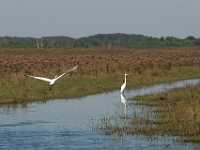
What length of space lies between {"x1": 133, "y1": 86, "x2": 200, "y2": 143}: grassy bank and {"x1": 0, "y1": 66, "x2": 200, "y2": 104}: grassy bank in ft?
14.8

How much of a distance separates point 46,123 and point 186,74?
1134 inches

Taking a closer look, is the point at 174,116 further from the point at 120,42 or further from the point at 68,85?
the point at 120,42

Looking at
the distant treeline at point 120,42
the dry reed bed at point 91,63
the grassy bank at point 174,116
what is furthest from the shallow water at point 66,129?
the distant treeline at point 120,42

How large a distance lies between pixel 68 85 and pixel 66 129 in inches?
566

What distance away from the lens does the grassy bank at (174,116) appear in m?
20.3

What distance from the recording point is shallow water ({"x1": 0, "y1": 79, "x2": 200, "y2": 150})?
19.2 meters

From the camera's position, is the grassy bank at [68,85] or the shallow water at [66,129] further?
the grassy bank at [68,85]

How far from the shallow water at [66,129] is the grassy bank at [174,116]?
1.95ft

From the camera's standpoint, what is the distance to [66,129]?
2227 centimetres

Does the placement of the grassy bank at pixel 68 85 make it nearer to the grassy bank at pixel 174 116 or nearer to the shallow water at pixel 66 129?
the shallow water at pixel 66 129

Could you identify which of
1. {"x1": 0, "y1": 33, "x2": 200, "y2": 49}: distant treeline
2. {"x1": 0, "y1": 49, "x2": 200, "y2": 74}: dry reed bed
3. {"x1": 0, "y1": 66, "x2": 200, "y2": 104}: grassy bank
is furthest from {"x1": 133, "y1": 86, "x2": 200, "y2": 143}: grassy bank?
{"x1": 0, "y1": 33, "x2": 200, "y2": 49}: distant treeline

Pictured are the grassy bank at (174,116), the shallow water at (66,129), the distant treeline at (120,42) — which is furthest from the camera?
the distant treeline at (120,42)

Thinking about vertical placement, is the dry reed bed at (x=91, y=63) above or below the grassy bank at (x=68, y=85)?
above

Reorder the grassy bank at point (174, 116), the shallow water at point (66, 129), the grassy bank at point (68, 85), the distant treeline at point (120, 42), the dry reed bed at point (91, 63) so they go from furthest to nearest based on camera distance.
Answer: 1. the distant treeline at point (120, 42)
2. the dry reed bed at point (91, 63)
3. the grassy bank at point (68, 85)
4. the grassy bank at point (174, 116)
5. the shallow water at point (66, 129)
